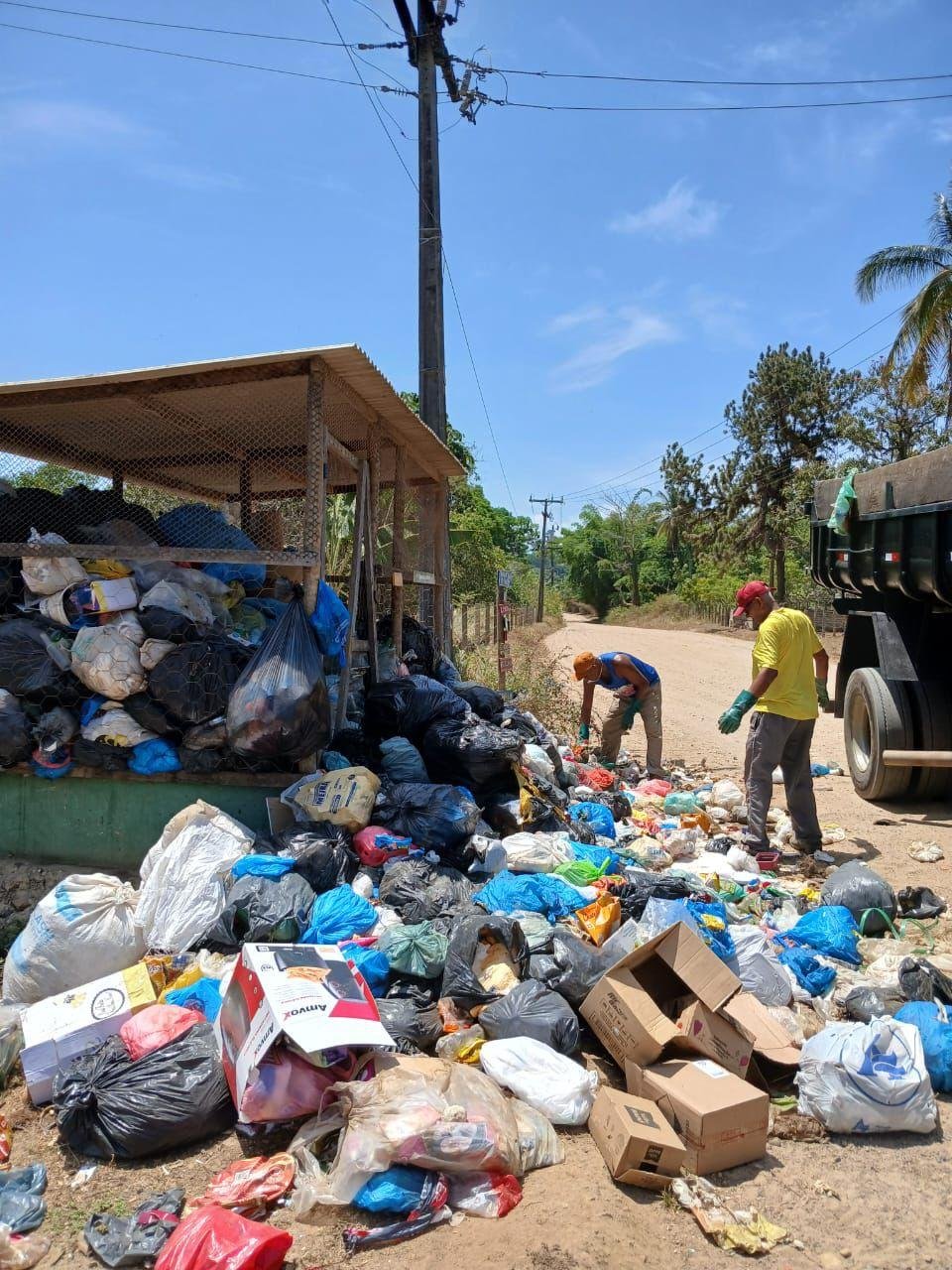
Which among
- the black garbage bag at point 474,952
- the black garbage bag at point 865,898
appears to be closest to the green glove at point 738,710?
the black garbage bag at point 865,898

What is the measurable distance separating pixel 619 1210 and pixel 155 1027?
1.62 metres

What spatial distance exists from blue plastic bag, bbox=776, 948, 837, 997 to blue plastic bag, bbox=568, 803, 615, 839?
163cm

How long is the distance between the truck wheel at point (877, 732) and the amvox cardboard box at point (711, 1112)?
4.01 meters

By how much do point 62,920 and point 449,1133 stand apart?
6.43 ft

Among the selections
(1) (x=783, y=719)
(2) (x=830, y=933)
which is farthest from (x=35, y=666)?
(1) (x=783, y=719)

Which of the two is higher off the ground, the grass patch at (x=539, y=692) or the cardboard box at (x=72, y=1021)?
the grass patch at (x=539, y=692)

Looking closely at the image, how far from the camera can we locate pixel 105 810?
4688 mm

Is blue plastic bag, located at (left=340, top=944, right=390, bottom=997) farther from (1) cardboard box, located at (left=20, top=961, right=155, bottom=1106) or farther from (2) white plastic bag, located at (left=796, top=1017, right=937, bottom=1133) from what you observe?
(2) white plastic bag, located at (left=796, top=1017, right=937, bottom=1133)

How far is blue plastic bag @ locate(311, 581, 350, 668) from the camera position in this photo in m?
4.57

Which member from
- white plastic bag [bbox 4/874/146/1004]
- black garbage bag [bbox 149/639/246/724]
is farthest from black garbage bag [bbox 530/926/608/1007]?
black garbage bag [bbox 149/639/246/724]

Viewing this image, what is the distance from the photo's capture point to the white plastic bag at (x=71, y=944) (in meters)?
3.43

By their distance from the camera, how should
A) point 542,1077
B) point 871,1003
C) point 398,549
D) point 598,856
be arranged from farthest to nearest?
point 398,549
point 598,856
point 871,1003
point 542,1077

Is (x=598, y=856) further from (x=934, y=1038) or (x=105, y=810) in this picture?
(x=105, y=810)

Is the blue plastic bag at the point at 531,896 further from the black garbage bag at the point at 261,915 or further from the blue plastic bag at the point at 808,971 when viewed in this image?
the blue plastic bag at the point at 808,971
